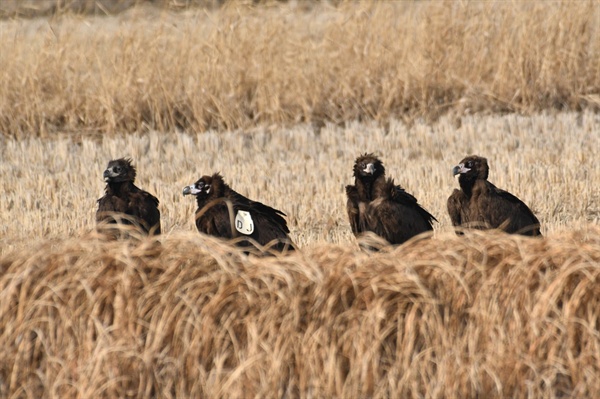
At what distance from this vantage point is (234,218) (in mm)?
7176

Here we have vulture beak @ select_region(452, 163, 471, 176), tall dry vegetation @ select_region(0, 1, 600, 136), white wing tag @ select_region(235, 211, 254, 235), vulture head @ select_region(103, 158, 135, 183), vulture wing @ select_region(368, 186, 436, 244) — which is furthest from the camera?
tall dry vegetation @ select_region(0, 1, 600, 136)

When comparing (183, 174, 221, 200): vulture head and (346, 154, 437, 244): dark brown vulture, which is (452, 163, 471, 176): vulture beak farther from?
(183, 174, 221, 200): vulture head

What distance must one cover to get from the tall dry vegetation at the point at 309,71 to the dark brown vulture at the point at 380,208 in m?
5.71

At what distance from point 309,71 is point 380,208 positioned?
21.3 ft

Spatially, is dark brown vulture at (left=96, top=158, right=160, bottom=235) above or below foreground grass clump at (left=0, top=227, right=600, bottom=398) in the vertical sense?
above

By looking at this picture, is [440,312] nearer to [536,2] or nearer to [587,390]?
[587,390]

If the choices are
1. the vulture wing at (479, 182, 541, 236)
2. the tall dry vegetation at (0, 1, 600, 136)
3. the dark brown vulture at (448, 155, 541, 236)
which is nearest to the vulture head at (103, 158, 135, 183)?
the dark brown vulture at (448, 155, 541, 236)

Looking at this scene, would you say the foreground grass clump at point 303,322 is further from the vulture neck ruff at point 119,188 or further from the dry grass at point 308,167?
the dry grass at point 308,167

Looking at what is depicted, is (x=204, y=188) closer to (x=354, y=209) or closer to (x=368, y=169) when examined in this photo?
(x=354, y=209)

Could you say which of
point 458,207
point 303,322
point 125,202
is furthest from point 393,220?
point 125,202

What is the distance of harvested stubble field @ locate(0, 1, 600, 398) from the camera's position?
570cm

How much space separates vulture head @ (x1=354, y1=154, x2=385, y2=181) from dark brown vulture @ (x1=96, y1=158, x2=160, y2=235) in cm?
151

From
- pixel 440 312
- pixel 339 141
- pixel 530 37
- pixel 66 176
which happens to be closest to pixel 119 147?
pixel 66 176

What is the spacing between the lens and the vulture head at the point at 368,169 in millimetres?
7402
